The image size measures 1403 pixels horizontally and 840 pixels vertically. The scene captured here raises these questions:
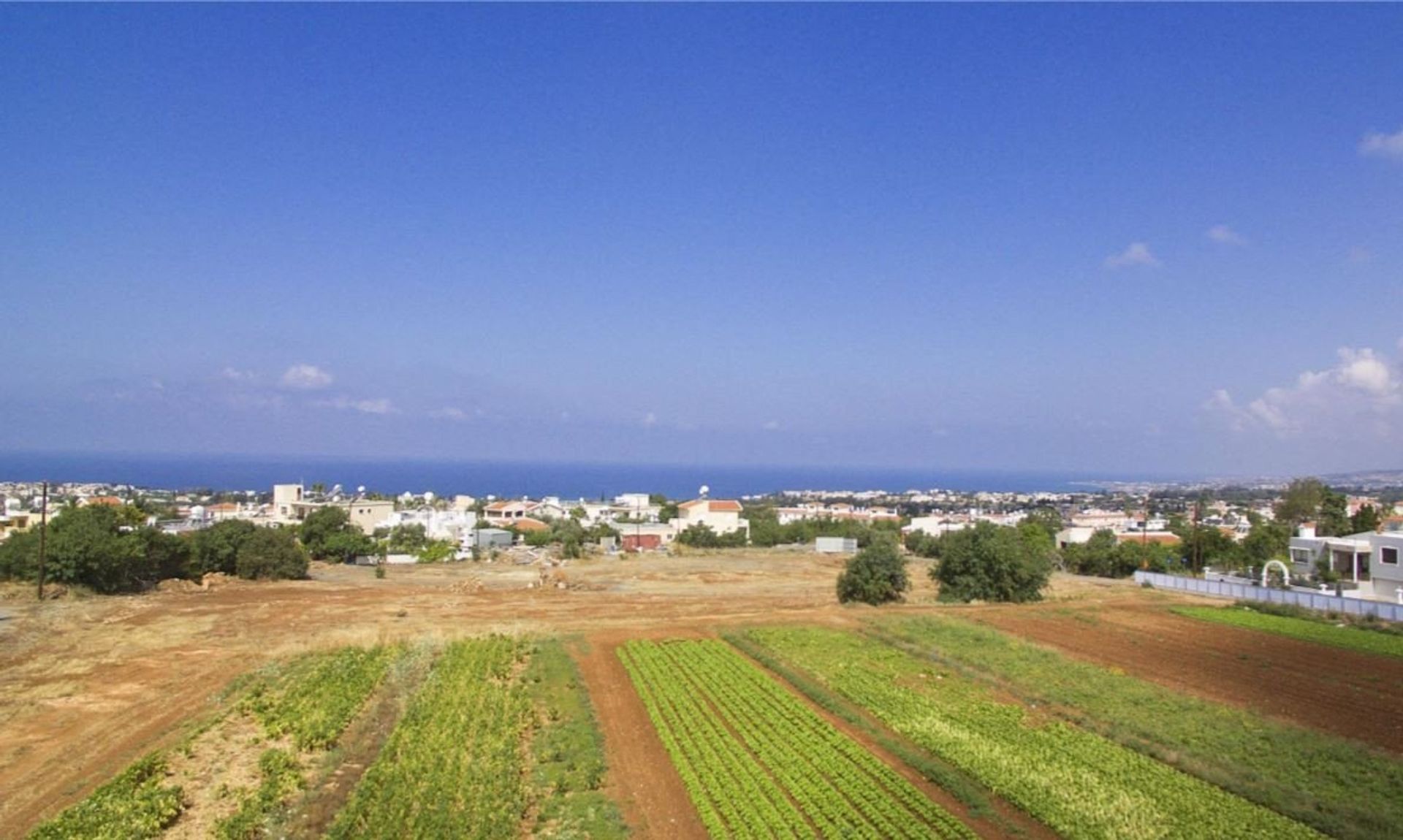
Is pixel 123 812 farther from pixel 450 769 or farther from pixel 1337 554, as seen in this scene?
pixel 1337 554

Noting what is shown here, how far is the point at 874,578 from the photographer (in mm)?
38531

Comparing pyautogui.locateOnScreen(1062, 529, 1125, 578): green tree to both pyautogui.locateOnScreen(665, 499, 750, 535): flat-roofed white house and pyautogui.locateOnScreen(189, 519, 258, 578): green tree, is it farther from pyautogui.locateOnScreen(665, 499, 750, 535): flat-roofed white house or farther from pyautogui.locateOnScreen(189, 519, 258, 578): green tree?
pyautogui.locateOnScreen(189, 519, 258, 578): green tree

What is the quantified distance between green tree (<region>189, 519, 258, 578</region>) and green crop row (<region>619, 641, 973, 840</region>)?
35074 mm

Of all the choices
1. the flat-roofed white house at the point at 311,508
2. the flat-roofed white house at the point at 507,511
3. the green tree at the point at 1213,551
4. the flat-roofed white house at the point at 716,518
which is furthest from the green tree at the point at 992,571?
the flat-roofed white house at the point at 507,511

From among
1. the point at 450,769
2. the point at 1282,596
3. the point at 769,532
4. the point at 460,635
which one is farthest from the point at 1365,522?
the point at 450,769

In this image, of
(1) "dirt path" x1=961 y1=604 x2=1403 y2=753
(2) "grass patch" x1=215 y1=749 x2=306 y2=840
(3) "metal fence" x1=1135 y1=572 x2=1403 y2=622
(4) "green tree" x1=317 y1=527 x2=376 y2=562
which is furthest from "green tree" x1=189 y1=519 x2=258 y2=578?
(3) "metal fence" x1=1135 y1=572 x2=1403 y2=622

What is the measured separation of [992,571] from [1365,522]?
44949mm

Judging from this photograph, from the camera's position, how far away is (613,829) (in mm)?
13125

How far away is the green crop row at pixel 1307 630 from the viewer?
94.5 feet

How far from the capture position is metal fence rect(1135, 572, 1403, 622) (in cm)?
3384

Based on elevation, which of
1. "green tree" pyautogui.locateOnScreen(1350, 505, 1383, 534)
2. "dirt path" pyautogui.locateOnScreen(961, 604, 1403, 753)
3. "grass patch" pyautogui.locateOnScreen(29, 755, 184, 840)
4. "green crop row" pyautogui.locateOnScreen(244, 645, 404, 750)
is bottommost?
"dirt path" pyautogui.locateOnScreen(961, 604, 1403, 753)

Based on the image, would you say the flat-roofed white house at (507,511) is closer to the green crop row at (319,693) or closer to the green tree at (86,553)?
the green tree at (86,553)

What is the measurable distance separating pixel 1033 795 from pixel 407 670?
16321 mm

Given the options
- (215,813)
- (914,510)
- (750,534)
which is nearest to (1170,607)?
(215,813)
